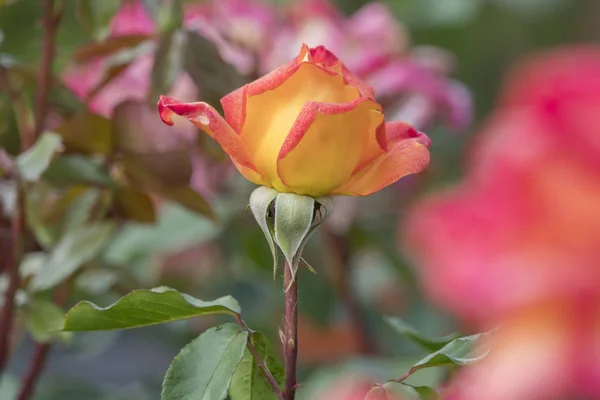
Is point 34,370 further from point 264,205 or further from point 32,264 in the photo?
point 264,205

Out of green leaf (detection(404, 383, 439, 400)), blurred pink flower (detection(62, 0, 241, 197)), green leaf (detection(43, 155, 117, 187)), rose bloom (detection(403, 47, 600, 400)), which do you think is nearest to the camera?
rose bloom (detection(403, 47, 600, 400))

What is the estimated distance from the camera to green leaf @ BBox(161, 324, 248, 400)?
0.25 m

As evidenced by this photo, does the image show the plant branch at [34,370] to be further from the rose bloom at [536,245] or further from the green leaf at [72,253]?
the rose bloom at [536,245]

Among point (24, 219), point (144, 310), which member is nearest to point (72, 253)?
point (24, 219)

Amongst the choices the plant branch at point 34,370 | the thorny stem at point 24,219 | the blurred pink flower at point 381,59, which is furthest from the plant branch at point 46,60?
the blurred pink flower at point 381,59

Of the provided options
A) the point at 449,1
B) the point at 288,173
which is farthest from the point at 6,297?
the point at 449,1

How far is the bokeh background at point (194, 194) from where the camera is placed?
406 millimetres

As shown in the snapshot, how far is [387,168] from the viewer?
265mm

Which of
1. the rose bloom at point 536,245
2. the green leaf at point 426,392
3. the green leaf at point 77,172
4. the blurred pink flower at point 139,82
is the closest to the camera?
the rose bloom at point 536,245

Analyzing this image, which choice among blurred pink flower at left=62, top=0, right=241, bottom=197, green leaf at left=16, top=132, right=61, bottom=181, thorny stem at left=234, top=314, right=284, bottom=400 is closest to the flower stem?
thorny stem at left=234, top=314, right=284, bottom=400

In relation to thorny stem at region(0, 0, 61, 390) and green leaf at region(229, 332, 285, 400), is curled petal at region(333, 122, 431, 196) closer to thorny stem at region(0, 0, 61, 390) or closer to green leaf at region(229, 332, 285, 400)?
green leaf at region(229, 332, 285, 400)

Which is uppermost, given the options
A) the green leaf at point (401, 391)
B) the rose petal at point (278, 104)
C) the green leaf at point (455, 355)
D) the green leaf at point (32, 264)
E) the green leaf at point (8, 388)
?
the rose petal at point (278, 104)

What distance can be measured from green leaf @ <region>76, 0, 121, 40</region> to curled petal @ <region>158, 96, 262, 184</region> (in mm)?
162

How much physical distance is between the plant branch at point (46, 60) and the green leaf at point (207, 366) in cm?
19
